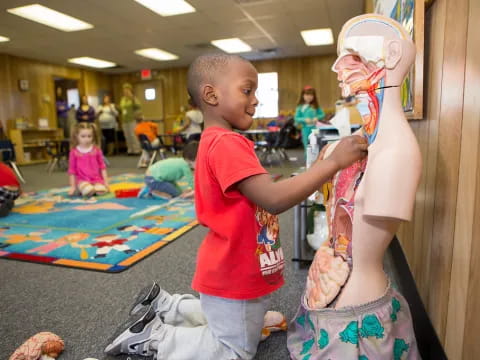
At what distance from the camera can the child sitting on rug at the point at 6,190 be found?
303 centimetres

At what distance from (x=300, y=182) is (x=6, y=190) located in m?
3.12

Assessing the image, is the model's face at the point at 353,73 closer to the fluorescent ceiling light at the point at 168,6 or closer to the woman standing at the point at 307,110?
the woman standing at the point at 307,110

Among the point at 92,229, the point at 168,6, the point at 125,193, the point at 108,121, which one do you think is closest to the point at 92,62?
the point at 108,121

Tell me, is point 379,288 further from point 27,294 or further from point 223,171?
point 27,294

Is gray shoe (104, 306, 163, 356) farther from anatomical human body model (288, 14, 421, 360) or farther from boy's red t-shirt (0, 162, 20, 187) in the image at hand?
boy's red t-shirt (0, 162, 20, 187)

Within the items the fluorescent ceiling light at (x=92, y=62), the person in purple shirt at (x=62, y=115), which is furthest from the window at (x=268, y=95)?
the person in purple shirt at (x=62, y=115)

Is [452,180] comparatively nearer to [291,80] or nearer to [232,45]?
[232,45]

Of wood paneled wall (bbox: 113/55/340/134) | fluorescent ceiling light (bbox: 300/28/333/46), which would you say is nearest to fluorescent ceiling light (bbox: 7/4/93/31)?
fluorescent ceiling light (bbox: 300/28/333/46)

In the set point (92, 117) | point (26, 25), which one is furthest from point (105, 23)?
point (92, 117)

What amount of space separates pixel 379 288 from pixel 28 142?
29.6ft

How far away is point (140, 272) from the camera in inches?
70.6

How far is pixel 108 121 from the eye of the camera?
9.75 metres

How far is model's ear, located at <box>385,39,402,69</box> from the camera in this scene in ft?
2.56

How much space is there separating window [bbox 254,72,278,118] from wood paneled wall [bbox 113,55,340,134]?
14 cm
